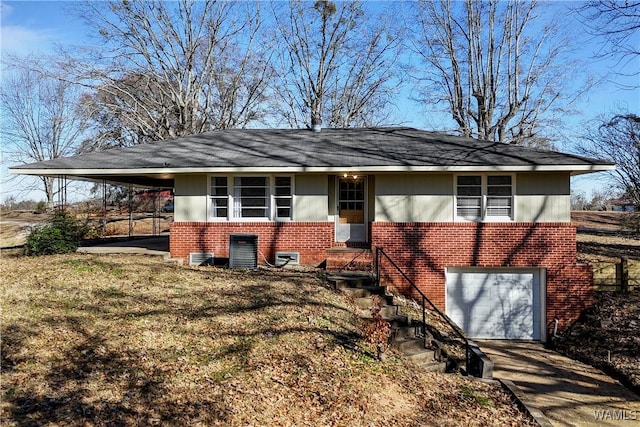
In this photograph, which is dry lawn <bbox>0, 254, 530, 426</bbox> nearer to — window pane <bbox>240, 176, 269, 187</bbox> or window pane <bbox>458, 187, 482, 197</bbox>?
window pane <bbox>240, 176, 269, 187</bbox>

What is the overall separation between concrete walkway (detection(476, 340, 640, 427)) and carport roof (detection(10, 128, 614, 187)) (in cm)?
476

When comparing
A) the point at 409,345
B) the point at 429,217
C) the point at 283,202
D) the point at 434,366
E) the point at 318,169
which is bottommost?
the point at 434,366

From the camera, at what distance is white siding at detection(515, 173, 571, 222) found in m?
10.8

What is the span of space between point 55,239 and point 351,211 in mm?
8995

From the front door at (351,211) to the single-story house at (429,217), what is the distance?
58 cm

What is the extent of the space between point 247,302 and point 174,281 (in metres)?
2.07

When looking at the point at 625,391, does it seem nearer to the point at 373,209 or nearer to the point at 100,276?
the point at 373,209

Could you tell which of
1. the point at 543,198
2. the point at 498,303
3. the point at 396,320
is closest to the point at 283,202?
the point at 396,320

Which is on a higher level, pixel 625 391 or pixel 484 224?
pixel 484 224

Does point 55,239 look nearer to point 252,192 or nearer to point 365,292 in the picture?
point 252,192

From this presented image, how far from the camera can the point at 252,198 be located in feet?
37.8

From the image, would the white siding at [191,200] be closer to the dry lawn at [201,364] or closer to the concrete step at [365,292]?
the dry lawn at [201,364]

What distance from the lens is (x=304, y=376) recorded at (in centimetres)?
557

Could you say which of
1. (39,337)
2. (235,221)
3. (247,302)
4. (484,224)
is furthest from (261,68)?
(39,337)
